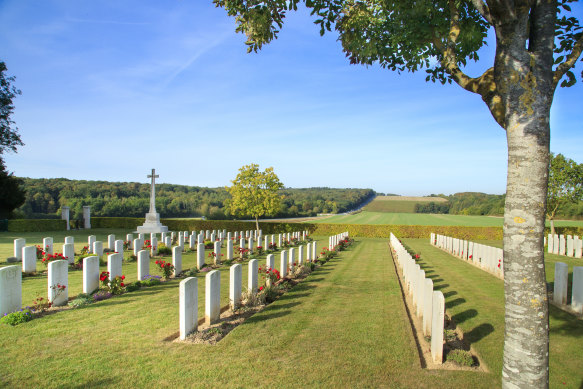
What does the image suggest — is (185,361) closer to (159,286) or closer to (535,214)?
→ (535,214)

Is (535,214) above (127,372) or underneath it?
above

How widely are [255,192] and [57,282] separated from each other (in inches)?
1009

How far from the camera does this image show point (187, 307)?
17.2 ft

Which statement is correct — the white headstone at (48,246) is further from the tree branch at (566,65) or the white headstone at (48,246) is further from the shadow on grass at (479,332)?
the tree branch at (566,65)

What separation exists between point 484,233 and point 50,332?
33.6 meters

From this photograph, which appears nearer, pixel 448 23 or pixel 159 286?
pixel 448 23

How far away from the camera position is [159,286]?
8984 millimetres

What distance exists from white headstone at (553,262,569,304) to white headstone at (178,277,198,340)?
799 cm

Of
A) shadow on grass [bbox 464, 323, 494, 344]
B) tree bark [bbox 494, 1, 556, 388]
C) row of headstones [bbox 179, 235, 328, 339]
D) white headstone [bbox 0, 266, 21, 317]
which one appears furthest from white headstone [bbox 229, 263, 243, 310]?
tree bark [bbox 494, 1, 556, 388]

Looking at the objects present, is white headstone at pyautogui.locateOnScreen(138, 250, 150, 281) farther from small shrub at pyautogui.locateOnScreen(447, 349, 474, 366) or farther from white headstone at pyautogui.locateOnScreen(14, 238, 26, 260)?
small shrub at pyautogui.locateOnScreen(447, 349, 474, 366)

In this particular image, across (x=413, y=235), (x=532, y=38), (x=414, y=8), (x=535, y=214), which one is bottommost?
(x=413, y=235)

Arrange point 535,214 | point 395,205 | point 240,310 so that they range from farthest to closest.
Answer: point 395,205 → point 240,310 → point 535,214

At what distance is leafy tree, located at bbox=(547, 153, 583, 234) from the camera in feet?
83.9

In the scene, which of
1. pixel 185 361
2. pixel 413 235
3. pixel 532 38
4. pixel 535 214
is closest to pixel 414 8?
pixel 532 38
